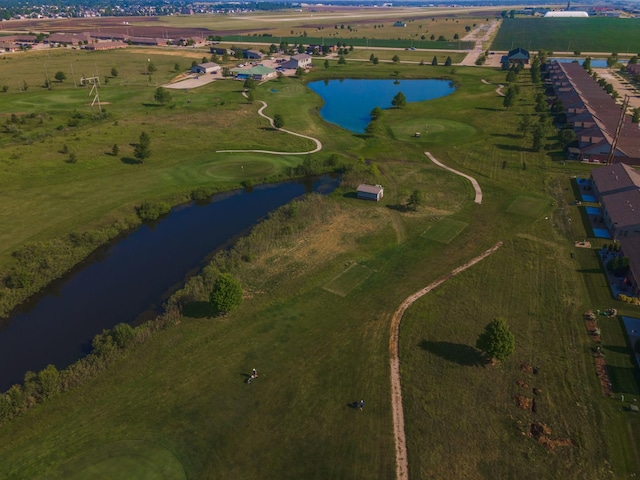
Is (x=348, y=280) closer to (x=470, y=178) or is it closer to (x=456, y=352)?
(x=456, y=352)

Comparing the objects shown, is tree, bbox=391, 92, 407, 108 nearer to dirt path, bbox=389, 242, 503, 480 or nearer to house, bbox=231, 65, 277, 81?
house, bbox=231, 65, 277, 81

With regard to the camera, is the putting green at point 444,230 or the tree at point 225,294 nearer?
the tree at point 225,294

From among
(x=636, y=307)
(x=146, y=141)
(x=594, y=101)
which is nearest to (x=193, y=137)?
(x=146, y=141)

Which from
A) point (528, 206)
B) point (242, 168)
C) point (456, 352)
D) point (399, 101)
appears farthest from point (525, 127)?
point (456, 352)

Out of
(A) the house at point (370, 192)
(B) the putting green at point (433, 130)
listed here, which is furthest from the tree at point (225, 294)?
(B) the putting green at point (433, 130)

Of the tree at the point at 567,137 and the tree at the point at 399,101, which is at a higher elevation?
the tree at the point at 399,101

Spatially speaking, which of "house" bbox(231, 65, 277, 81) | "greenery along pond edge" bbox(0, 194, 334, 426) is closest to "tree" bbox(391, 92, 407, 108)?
"house" bbox(231, 65, 277, 81)

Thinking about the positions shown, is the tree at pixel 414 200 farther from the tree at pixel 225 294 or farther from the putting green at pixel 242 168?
the tree at pixel 225 294
